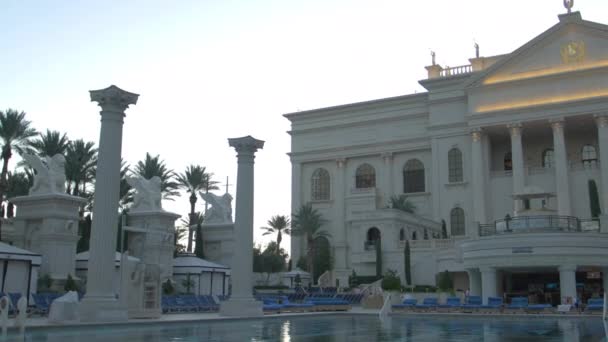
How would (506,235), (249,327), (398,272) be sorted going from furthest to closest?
(398,272)
(506,235)
(249,327)

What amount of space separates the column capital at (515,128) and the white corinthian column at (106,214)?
41.0 m

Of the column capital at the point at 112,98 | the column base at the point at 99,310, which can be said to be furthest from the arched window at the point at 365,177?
the column base at the point at 99,310

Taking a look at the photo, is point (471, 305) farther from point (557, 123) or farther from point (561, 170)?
point (557, 123)

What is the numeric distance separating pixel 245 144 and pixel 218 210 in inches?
946

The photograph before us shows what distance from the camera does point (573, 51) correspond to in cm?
5647

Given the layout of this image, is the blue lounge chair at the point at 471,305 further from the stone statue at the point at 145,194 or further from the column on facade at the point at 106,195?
the stone statue at the point at 145,194

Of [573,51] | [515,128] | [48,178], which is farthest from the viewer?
[515,128]

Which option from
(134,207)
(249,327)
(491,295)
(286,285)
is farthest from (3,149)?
(491,295)

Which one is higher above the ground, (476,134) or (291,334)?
(476,134)

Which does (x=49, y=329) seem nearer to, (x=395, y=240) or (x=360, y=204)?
(x=395, y=240)

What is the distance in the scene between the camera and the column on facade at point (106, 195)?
22.6 meters

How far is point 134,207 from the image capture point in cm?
4697

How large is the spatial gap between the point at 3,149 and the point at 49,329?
2739cm

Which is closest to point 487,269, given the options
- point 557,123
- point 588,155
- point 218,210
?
point 557,123
